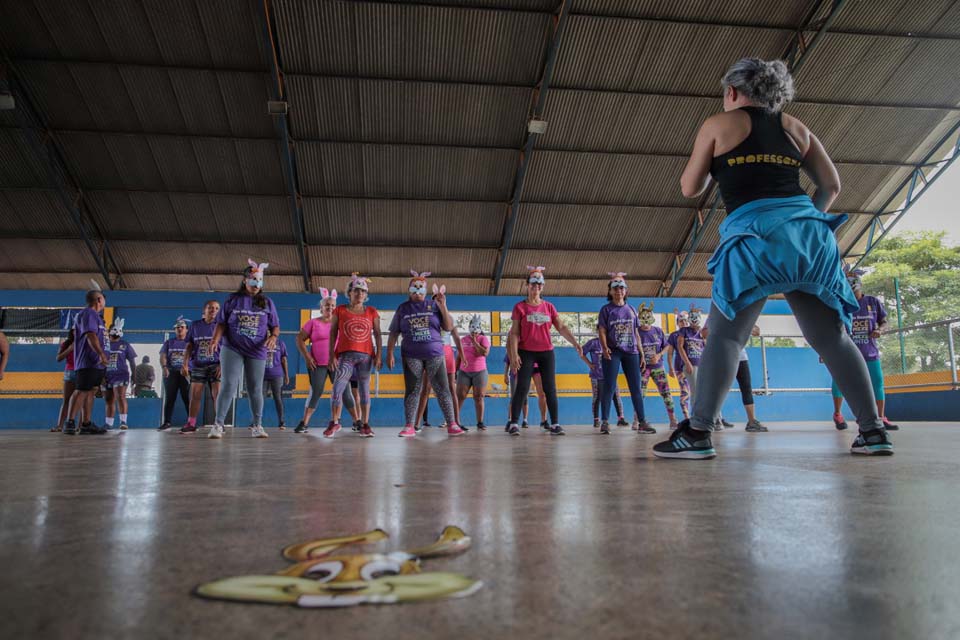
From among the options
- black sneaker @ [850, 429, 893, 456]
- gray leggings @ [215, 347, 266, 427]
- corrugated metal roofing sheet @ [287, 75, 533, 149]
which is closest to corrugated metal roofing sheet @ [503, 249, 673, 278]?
corrugated metal roofing sheet @ [287, 75, 533, 149]

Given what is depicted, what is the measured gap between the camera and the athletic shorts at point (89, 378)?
7.12m

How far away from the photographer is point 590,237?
1681 cm

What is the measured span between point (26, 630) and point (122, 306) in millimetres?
17635

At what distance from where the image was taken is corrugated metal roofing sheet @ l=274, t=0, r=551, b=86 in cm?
1174

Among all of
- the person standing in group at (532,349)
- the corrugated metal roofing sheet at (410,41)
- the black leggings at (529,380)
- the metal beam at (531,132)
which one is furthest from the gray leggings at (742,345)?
the corrugated metal roofing sheet at (410,41)

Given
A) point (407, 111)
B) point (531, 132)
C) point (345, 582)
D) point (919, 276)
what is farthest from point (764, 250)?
point (919, 276)

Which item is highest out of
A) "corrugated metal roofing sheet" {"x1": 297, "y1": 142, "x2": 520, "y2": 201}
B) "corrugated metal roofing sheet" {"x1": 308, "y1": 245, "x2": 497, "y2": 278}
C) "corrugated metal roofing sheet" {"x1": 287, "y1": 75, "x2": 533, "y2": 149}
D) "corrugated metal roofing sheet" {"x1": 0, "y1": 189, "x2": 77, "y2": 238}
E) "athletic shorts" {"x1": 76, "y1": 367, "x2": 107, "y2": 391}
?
"corrugated metal roofing sheet" {"x1": 287, "y1": 75, "x2": 533, "y2": 149}

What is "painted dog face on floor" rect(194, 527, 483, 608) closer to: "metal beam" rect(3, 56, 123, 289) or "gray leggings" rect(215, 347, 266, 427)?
"gray leggings" rect(215, 347, 266, 427)

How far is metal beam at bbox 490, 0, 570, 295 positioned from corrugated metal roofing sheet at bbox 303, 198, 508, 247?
449 millimetres

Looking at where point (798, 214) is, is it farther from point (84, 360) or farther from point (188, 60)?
point (188, 60)

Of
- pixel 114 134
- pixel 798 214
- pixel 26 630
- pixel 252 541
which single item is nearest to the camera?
pixel 26 630

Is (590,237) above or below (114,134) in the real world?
below

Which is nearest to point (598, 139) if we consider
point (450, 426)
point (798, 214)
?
point (450, 426)

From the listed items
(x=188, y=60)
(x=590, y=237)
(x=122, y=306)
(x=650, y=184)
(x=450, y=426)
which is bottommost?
(x=450, y=426)
